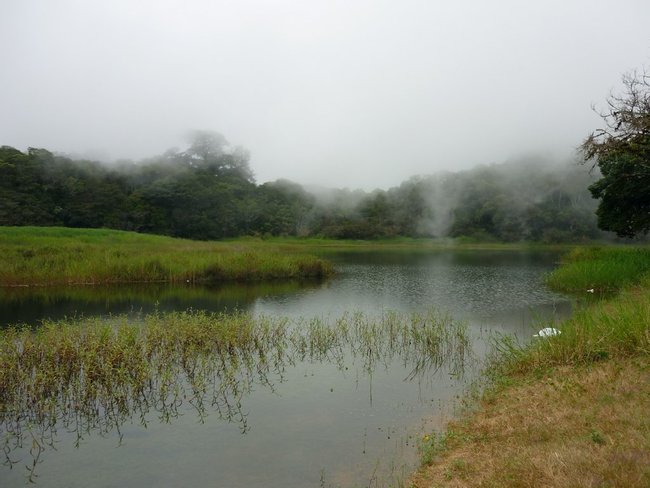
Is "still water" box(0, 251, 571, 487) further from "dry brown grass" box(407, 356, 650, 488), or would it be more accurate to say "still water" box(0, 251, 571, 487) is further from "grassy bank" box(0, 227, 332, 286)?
"grassy bank" box(0, 227, 332, 286)

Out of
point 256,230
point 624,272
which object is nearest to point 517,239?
point 256,230

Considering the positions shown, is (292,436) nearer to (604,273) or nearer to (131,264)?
(604,273)

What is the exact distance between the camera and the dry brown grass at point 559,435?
222 inches

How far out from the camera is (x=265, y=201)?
115625 mm

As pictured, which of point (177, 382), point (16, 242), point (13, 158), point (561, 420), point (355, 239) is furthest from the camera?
point (355, 239)

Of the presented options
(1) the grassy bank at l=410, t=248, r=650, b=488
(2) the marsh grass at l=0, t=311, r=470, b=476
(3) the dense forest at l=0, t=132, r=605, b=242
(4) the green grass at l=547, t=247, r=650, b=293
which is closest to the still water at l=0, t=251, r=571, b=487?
(2) the marsh grass at l=0, t=311, r=470, b=476

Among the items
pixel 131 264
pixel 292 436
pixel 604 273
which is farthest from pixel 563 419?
pixel 131 264

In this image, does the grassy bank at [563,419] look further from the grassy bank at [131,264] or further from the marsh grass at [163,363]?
the grassy bank at [131,264]

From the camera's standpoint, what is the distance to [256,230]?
102m

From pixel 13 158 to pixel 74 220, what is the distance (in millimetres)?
12860

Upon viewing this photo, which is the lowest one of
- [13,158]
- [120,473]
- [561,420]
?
[120,473]

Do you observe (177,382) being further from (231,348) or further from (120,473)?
(120,473)

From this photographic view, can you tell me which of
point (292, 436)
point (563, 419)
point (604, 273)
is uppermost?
point (604, 273)

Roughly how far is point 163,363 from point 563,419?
31.2 feet
